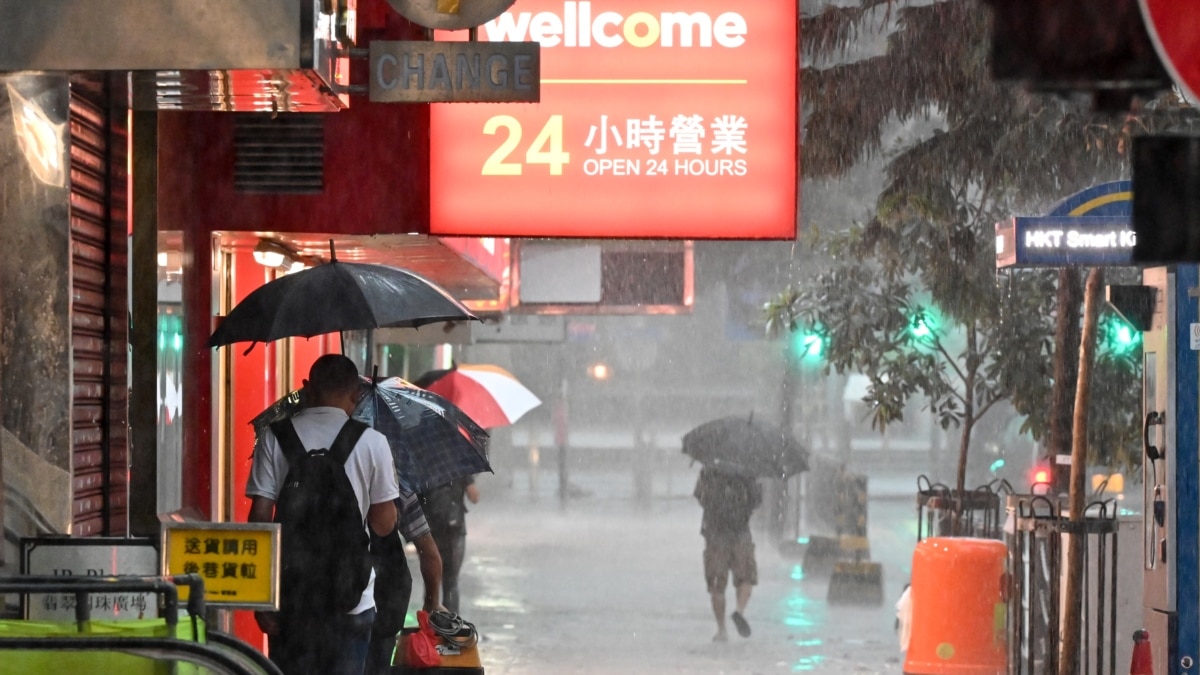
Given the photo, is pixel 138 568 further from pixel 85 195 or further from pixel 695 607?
pixel 695 607

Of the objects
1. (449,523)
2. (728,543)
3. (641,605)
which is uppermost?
(449,523)

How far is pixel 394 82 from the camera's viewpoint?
5.92 m

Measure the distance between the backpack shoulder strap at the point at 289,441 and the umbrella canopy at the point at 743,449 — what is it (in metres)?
8.80

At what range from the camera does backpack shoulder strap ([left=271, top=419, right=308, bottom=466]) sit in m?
6.17

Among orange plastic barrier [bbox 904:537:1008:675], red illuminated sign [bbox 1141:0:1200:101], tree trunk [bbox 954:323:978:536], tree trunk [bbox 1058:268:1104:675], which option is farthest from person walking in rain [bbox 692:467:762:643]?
red illuminated sign [bbox 1141:0:1200:101]

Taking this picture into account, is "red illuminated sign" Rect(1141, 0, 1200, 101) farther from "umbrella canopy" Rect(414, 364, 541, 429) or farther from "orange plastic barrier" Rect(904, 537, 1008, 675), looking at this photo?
"umbrella canopy" Rect(414, 364, 541, 429)

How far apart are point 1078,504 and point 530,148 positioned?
173 inches

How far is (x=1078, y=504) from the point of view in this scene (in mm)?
10031

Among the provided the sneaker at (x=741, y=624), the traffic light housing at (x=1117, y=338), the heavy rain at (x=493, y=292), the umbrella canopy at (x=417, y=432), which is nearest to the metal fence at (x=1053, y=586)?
the heavy rain at (x=493, y=292)

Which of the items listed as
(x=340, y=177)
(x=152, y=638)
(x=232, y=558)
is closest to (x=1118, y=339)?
(x=340, y=177)

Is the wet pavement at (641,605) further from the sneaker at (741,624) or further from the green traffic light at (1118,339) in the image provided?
the green traffic light at (1118,339)

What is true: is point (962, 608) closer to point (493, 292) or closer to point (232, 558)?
point (232, 558)

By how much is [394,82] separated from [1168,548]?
15.7 ft

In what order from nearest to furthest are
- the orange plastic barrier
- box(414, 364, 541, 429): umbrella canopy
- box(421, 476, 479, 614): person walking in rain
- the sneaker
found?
the orange plastic barrier < box(421, 476, 479, 614): person walking in rain < the sneaker < box(414, 364, 541, 429): umbrella canopy
